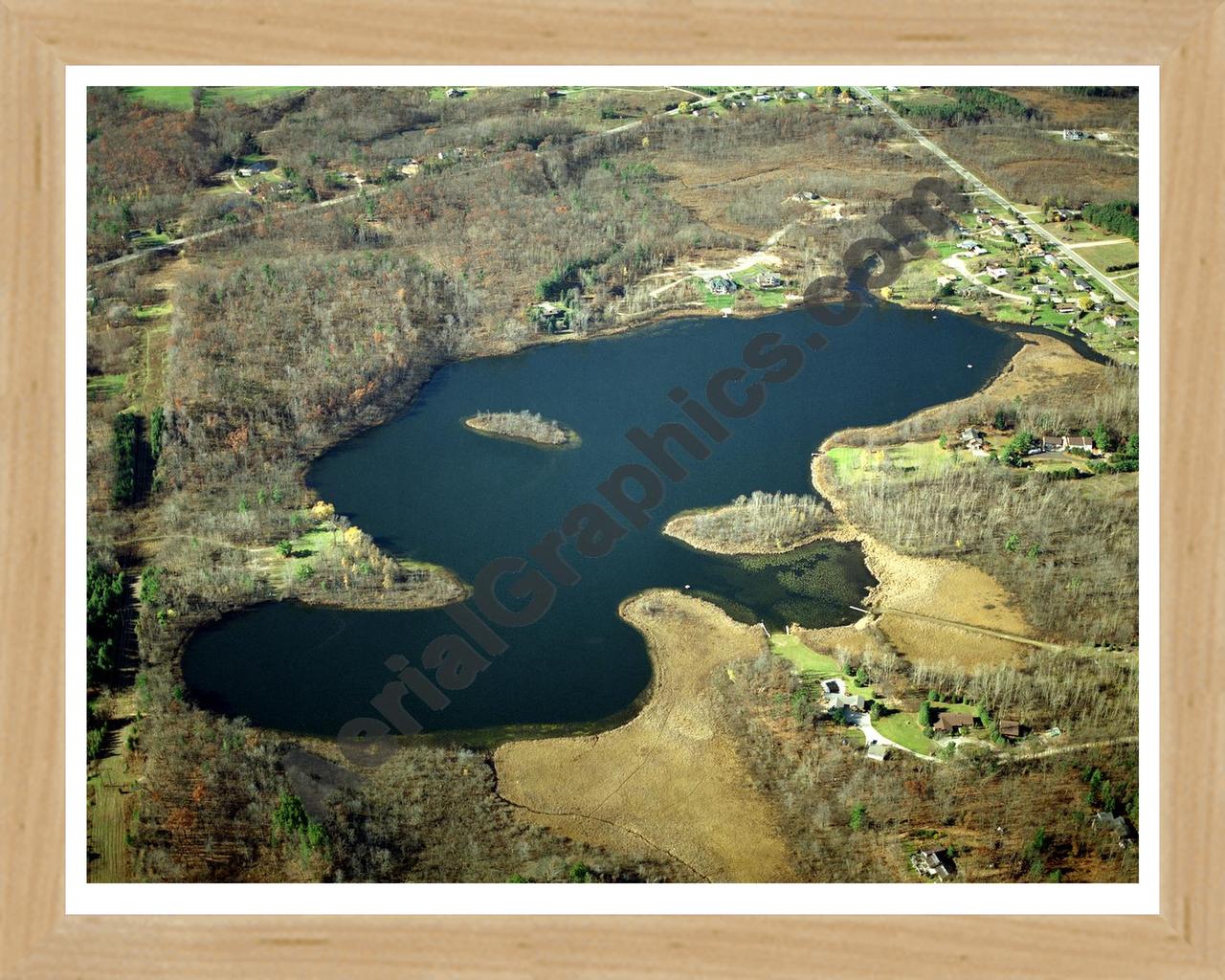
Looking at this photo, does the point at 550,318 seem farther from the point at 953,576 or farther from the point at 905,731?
the point at 905,731

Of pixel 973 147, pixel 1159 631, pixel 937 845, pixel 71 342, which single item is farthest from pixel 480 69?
pixel 973 147

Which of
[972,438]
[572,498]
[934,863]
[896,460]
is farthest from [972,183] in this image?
[934,863]

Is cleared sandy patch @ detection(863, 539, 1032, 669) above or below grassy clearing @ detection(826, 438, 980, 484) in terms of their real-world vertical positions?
below

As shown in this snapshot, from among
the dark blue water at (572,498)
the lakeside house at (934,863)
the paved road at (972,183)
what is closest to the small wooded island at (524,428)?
the dark blue water at (572,498)

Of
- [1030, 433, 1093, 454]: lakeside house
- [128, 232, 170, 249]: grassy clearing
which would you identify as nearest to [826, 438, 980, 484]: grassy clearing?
[1030, 433, 1093, 454]: lakeside house
